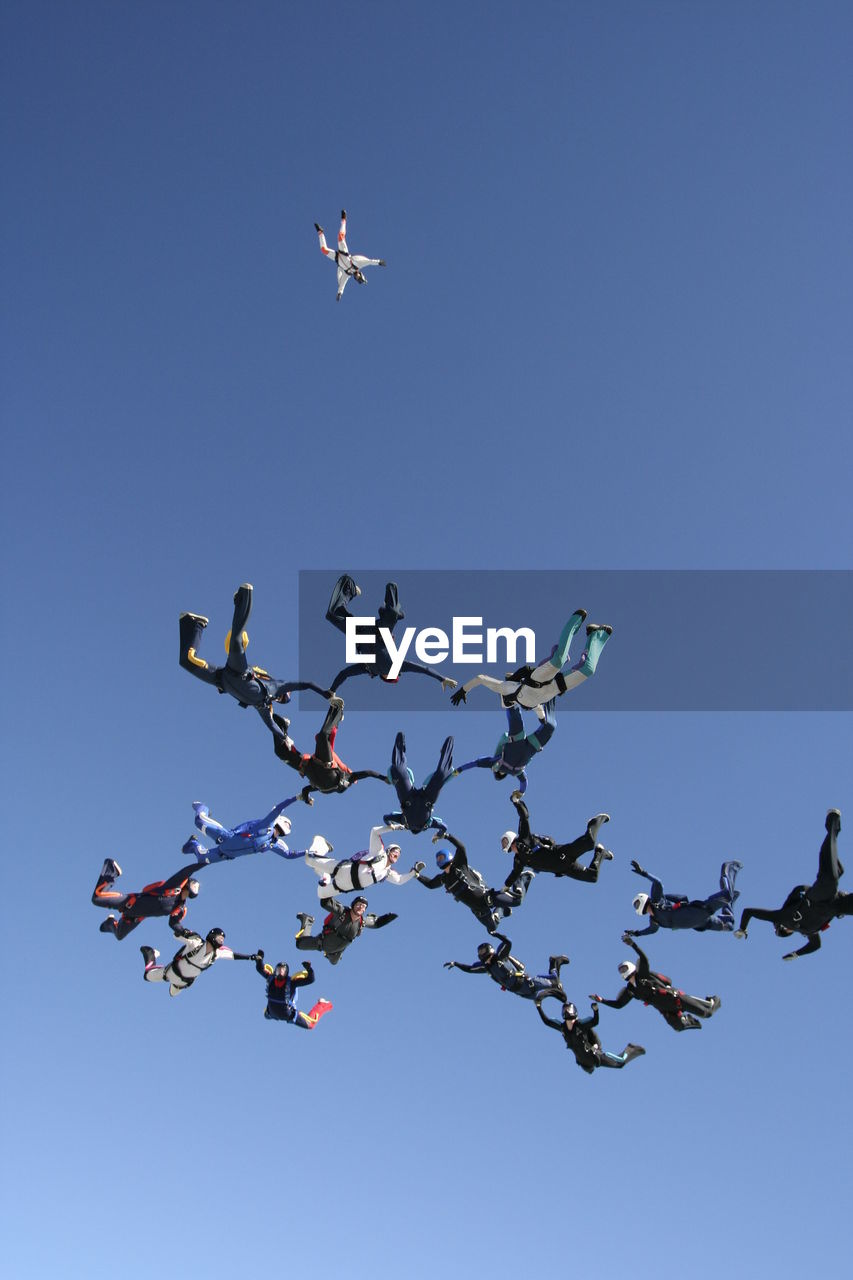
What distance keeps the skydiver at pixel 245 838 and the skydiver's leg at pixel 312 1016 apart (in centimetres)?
288

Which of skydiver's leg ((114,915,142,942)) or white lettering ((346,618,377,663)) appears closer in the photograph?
white lettering ((346,618,377,663))

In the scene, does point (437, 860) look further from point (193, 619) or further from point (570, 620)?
point (193, 619)

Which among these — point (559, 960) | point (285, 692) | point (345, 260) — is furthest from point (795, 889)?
point (345, 260)

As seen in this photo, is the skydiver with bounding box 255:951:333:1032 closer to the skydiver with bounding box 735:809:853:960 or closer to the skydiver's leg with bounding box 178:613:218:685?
the skydiver's leg with bounding box 178:613:218:685

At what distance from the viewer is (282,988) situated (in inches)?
602

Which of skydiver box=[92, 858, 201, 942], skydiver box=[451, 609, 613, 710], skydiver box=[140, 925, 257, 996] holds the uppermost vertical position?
skydiver box=[451, 609, 613, 710]

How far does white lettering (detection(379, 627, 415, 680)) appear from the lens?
44.5ft

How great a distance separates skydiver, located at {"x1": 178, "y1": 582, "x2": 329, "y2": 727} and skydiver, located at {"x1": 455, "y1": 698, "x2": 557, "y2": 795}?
306 cm

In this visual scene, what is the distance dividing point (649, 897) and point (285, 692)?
701 centimetres

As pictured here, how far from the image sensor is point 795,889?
1390 cm

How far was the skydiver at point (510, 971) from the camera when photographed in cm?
1568

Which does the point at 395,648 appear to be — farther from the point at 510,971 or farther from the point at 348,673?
the point at 510,971

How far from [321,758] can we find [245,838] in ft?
7.10

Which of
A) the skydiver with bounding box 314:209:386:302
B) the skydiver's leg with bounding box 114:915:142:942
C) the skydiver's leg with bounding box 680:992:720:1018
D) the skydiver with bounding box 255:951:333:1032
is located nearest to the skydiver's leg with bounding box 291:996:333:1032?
the skydiver with bounding box 255:951:333:1032
